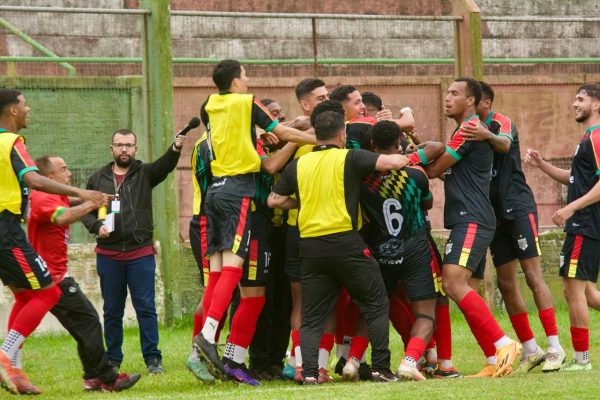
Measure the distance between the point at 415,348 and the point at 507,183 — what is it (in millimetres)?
2056

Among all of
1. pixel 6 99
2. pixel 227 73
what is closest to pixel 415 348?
pixel 227 73

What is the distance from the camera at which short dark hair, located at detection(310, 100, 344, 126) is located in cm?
1000

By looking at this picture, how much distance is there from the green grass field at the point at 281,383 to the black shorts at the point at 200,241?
98cm

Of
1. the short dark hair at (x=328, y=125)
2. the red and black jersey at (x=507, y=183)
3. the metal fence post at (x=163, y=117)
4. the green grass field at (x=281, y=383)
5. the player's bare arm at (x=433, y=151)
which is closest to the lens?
the green grass field at (x=281, y=383)

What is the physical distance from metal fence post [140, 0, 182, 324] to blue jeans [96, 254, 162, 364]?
2.41 m

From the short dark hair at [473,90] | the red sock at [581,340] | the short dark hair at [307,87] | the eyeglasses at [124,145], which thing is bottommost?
the red sock at [581,340]

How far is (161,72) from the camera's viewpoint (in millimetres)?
13875

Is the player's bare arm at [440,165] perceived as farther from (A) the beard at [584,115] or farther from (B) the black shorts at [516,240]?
(A) the beard at [584,115]

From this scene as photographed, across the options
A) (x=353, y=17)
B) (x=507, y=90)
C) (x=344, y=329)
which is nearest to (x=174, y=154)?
(x=344, y=329)

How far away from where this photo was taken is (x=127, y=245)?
1144 centimetres

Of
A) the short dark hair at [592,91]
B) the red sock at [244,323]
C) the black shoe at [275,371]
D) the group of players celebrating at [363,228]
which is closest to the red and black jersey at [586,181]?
the group of players celebrating at [363,228]

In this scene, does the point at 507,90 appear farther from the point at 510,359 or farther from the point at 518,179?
the point at 510,359

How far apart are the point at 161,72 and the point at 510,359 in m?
5.86

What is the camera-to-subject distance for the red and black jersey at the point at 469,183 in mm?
10250
